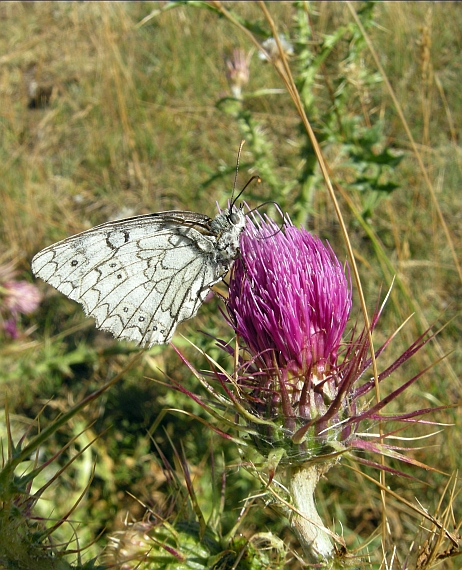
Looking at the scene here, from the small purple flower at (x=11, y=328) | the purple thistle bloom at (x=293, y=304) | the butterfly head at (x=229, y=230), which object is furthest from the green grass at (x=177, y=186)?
the purple thistle bloom at (x=293, y=304)

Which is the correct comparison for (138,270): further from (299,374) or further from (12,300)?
(12,300)

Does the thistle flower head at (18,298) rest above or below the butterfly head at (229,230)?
below

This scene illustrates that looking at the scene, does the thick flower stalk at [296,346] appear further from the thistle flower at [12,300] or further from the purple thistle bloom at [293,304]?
the thistle flower at [12,300]

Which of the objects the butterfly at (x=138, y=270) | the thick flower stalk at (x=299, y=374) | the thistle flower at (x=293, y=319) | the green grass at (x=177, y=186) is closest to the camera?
the thick flower stalk at (x=299, y=374)

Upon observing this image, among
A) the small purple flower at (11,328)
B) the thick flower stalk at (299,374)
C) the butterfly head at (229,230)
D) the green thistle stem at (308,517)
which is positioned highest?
the butterfly head at (229,230)

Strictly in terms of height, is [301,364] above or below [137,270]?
below

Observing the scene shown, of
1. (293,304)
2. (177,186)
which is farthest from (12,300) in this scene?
(293,304)
